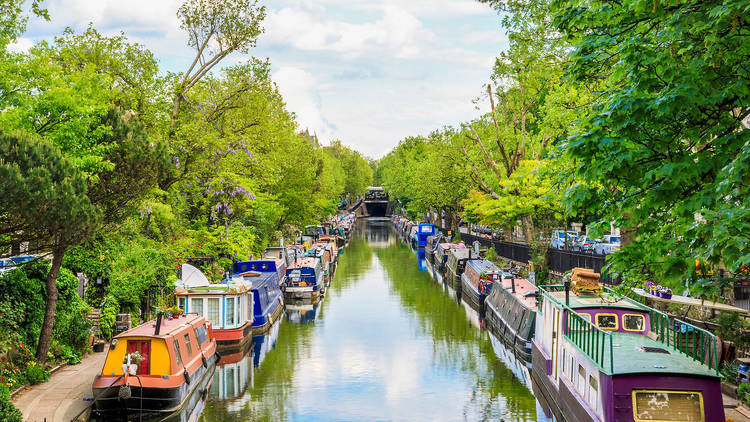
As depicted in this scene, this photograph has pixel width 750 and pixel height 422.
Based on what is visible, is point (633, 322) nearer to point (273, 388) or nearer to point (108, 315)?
point (273, 388)

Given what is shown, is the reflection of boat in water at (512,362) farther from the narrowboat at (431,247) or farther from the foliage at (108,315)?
the narrowboat at (431,247)

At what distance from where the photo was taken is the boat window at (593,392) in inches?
632

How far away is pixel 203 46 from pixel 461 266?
26.8 meters

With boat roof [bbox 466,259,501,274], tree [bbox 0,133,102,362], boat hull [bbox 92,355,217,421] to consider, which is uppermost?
tree [bbox 0,133,102,362]

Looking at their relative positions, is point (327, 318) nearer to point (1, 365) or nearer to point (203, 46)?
point (203, 46)

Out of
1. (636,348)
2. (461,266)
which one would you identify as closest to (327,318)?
(461,266)

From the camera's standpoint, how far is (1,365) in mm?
19031

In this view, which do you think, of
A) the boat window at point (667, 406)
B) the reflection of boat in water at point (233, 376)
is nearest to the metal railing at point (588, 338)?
the boat window at point (667, 406)

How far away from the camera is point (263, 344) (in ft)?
109

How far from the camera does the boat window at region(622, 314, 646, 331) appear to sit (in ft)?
64.5

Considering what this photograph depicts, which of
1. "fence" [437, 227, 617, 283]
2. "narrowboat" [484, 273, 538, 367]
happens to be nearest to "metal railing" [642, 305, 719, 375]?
"narrowboat" [484, 273, 538, 367]

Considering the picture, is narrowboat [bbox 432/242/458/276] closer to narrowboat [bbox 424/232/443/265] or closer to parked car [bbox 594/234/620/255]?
narrowboat [bbox 424/232/443/265]

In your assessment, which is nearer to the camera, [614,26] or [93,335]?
[614,26]

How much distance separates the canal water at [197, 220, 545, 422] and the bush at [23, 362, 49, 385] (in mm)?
4576
